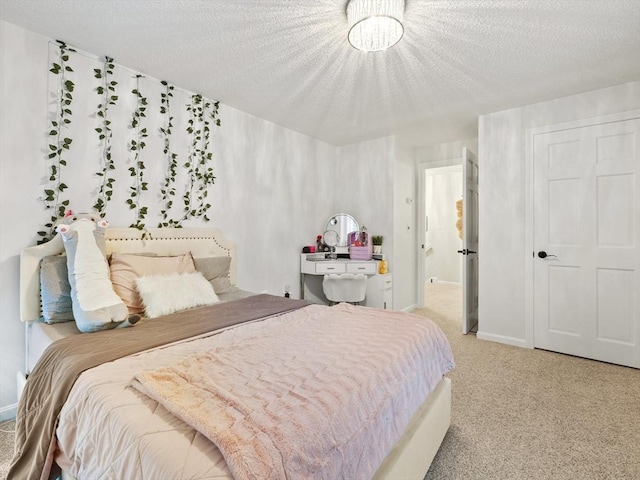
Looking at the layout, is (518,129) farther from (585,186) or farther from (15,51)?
(15,51)

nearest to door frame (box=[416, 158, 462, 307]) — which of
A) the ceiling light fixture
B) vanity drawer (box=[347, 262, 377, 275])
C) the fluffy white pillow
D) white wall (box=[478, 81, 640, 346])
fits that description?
vanity drawer (box=[347, 262, 377, 275])

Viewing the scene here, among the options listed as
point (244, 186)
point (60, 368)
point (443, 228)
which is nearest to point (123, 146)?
point (244, 186)

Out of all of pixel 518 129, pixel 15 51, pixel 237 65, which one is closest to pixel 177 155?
pixel 237 65

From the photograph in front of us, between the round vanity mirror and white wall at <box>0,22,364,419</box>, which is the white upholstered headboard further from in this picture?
the round vanity mirror

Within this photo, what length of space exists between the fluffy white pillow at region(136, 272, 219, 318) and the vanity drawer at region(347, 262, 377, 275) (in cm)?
215

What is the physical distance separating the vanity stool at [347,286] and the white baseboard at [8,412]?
277 cm

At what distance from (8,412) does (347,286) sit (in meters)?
2.94

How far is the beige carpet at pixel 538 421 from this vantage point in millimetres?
1610

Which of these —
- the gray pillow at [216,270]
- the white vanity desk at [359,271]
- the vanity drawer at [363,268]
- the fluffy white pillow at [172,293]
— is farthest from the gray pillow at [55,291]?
the vanity drawer at [363,268]

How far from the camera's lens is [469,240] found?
3760 millimetres

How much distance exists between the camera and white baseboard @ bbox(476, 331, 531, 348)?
3.27m

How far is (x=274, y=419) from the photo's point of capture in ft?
2.82

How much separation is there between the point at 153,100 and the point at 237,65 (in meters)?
0.84

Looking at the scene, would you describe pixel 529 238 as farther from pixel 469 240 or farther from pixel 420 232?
pixel 420 232
